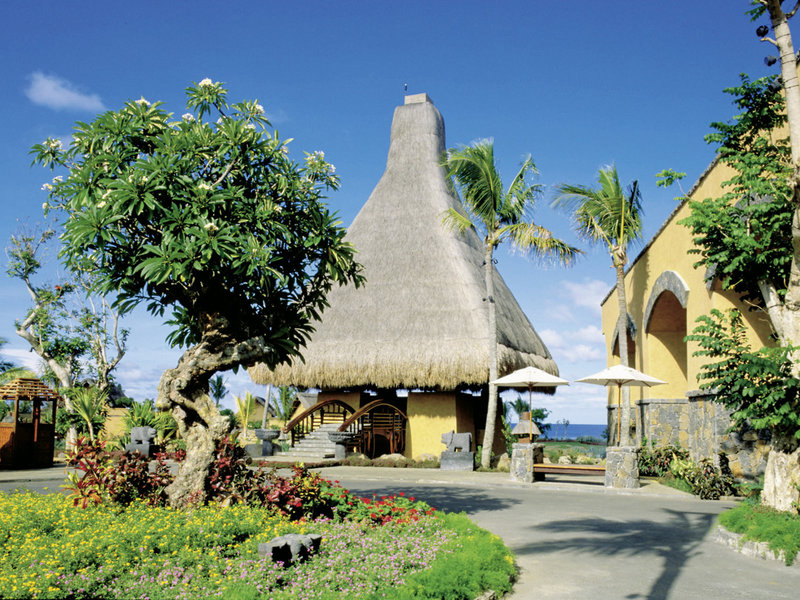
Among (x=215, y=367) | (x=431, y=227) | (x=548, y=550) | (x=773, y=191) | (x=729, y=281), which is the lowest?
(x=548, y=550)

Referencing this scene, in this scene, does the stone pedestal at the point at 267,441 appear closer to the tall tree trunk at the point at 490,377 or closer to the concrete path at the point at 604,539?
the concrete path at the point at 604,539

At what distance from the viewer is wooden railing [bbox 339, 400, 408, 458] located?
2281 centimetres

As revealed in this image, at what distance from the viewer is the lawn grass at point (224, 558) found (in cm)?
527

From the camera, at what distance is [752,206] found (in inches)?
393

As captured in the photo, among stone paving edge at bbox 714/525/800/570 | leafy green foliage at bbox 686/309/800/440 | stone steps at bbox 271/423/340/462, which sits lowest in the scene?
stone steps at bbox 271/423/340/462

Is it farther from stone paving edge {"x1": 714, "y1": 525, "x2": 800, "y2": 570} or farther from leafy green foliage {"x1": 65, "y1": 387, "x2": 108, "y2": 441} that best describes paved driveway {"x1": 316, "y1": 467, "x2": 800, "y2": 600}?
leafy green foliage {"x1": 65, "y1": 387, "x2": 108, "y2": 441}

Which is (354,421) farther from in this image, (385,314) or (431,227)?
(431,227)

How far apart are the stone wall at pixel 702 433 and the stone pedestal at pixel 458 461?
15.4 ft

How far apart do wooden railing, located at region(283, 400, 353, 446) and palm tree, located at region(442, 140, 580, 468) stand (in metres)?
7.12

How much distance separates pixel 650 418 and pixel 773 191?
9.89m

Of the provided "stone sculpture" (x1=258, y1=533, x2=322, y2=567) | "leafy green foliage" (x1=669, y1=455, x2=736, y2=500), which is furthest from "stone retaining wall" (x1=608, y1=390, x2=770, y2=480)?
"stone sculpture" (x1=258, y1=533, x2=322, y2=567)

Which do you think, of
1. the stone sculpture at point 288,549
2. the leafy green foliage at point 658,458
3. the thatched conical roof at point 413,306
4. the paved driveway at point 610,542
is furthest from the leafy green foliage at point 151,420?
the stone sculpture at point 288,549

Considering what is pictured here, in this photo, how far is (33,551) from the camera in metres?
5.99

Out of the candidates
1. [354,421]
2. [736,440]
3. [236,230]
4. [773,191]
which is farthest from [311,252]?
[354,421]
